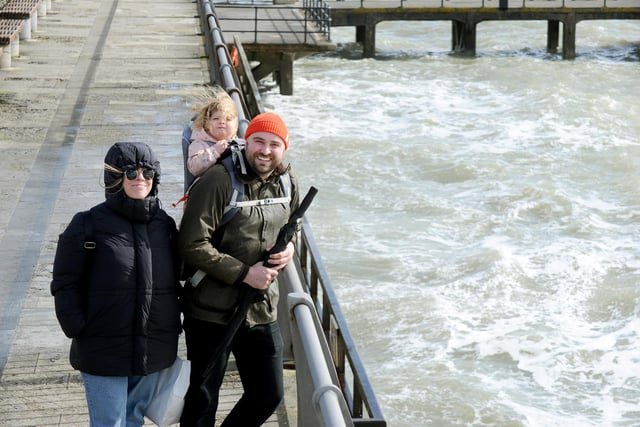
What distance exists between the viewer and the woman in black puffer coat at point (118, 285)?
13.9 feet

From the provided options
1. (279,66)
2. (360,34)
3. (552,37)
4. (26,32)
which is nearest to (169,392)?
(26,32)

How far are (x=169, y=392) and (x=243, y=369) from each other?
1.29 feet

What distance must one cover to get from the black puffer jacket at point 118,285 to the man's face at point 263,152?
1.44 ft

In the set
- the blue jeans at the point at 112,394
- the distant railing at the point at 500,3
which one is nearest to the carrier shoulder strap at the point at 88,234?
the blue jeans at the point at 112,394

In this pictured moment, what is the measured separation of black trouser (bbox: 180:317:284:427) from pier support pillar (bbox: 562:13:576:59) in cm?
3453

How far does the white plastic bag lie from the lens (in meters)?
4.53

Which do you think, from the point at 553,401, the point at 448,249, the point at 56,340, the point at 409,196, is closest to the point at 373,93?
the point at 409,196

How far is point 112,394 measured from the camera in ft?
14.4

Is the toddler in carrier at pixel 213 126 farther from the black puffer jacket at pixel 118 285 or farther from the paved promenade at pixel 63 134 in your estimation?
the paved promenade at pixel 63 134

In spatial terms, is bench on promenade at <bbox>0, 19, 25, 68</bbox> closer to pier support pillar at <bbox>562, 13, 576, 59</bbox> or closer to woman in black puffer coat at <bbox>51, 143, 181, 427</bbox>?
woman in black puffer coat at <bbox>51, 143, 181, 427</bbox>

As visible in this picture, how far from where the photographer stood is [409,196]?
20.7 meters

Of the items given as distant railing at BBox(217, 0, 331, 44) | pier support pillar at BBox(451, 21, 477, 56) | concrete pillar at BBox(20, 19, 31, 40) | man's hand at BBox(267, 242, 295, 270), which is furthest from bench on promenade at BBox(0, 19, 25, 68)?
pier support pillar at BBox(451, 21, 477, 56)

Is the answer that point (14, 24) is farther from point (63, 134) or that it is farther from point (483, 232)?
point (483, 232)

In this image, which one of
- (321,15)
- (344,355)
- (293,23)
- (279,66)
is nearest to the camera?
(344,355)
